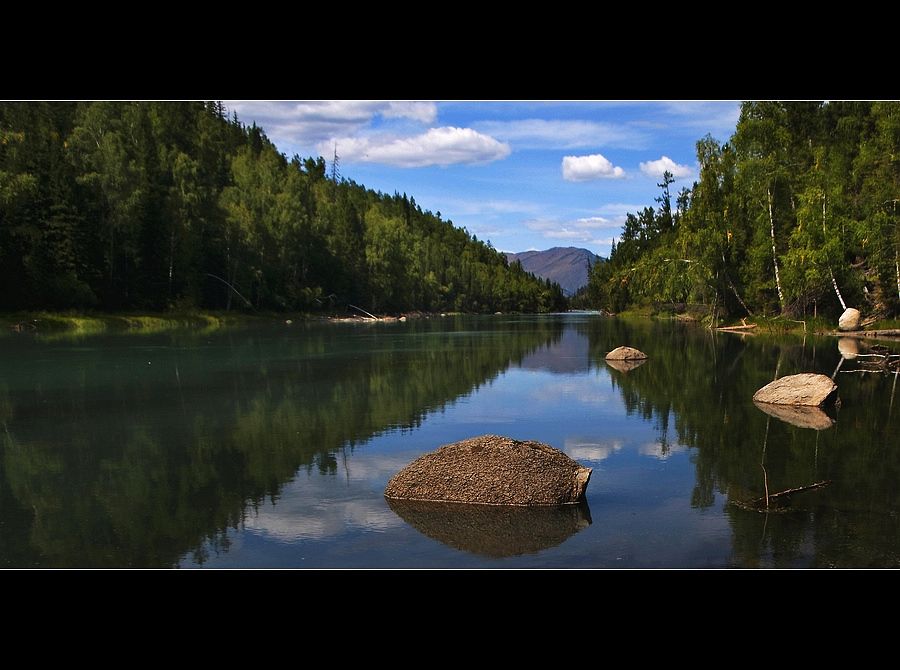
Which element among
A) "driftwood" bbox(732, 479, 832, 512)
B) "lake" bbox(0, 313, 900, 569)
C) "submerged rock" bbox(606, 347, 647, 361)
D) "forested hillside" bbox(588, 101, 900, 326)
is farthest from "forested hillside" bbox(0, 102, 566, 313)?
"driftwood" bbox(732, 479, 832, 512)

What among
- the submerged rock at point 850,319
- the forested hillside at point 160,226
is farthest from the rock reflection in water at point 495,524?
the forested hillside at point 160,226

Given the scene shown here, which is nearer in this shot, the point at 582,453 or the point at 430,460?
the point at 430,460

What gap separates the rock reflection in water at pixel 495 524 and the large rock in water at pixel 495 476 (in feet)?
0.48

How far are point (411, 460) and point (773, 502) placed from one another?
6.67 meters

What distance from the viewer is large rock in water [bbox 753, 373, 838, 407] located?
19734mm

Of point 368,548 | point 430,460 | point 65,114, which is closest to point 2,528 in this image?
point 368,548

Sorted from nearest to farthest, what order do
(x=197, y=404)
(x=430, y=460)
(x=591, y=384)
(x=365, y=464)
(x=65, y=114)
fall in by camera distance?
(x=430, y=460)
(x=365, y=464)
(x=197, y=404)
(x=591, y=384)
(x=65, y=114)

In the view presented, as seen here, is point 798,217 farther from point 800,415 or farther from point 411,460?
point 411,460

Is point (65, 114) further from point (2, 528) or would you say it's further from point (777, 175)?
point (2, 528)

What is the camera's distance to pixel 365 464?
13922 mm

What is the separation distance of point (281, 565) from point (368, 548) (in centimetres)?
112

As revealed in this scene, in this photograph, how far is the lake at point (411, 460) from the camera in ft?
29.9

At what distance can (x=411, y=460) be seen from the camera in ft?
46.7

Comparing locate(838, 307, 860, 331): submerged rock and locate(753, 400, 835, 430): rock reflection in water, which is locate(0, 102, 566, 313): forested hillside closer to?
locate(753, 400, 835, 430): rock reflection in water
